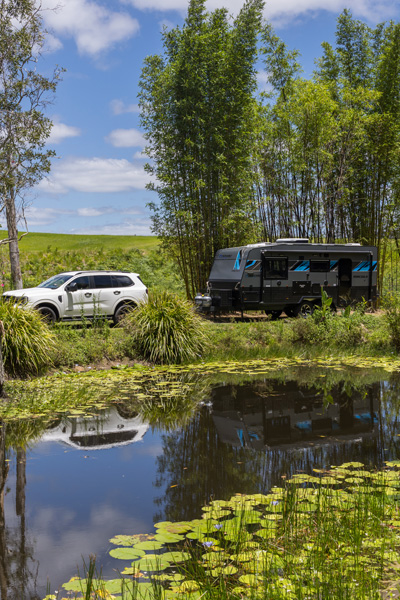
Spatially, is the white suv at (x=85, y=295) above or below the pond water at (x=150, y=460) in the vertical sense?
above

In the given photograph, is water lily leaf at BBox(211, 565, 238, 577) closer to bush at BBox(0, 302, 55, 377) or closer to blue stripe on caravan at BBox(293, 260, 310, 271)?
bush at BBox(0, 302, 55, 377)

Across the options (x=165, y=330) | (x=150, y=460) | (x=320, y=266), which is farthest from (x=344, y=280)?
(x=150, y=460)

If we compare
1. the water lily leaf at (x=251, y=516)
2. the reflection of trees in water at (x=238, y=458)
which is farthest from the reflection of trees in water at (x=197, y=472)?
the water lily leaf at (x=251, y=516)

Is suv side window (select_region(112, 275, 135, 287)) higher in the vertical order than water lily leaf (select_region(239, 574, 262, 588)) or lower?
higher

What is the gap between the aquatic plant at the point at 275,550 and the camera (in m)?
3.25

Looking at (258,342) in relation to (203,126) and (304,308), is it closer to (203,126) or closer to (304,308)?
(304,308)

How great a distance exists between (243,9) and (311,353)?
471 inches

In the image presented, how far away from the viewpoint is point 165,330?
39.7 feet

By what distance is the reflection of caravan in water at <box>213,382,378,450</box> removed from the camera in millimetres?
6824

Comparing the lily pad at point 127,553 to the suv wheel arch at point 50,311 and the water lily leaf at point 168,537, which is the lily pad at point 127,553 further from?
the suv wheel arch at point 50,311

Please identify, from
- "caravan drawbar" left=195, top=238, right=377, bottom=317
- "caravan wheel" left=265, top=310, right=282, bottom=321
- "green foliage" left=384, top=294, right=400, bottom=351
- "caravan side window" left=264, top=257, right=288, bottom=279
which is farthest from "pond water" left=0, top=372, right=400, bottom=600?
"caravan wheel" left=265, top=310, right=282, bottom=321

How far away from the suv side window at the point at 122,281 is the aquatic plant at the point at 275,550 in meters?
11.4

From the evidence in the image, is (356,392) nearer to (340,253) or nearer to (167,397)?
(167,397)

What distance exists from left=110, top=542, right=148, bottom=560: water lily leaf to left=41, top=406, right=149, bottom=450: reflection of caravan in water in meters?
2.75
